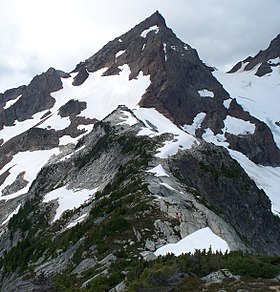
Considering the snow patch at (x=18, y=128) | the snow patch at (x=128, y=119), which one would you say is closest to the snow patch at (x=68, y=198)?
the snow patch at (x=128, y=119)

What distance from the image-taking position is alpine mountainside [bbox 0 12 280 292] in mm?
26281

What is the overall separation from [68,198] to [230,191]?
17930 millimetres

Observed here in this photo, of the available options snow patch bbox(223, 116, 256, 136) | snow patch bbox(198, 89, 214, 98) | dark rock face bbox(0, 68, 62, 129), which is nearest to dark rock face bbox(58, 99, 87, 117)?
dark rock face bbox(0, 68, 62, 129)

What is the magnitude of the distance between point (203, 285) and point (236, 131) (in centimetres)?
15140

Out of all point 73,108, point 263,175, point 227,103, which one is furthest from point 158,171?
point 227,103

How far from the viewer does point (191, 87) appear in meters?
167

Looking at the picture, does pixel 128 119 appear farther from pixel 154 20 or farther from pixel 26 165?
pixel 154 20

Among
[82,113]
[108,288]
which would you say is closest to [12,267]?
[108,288]

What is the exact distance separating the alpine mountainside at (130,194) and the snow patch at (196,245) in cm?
9

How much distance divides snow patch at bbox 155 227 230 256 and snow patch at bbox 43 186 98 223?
24.5m

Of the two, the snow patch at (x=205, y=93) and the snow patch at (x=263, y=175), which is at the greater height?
the snow patch at (x=205, y=93)

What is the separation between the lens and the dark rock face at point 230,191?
52.5 metres

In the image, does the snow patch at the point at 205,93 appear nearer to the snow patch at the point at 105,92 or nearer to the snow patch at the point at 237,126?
the snow patch at the point at 237,126

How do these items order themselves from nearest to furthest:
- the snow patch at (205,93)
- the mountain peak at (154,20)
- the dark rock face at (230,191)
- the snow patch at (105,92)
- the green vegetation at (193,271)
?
the green vegetation at (193,271)
the dark rock face at (230,191)
the snow patch at (105,92)
the snow patch at (205,93)
the mountain peak at (154,20)
